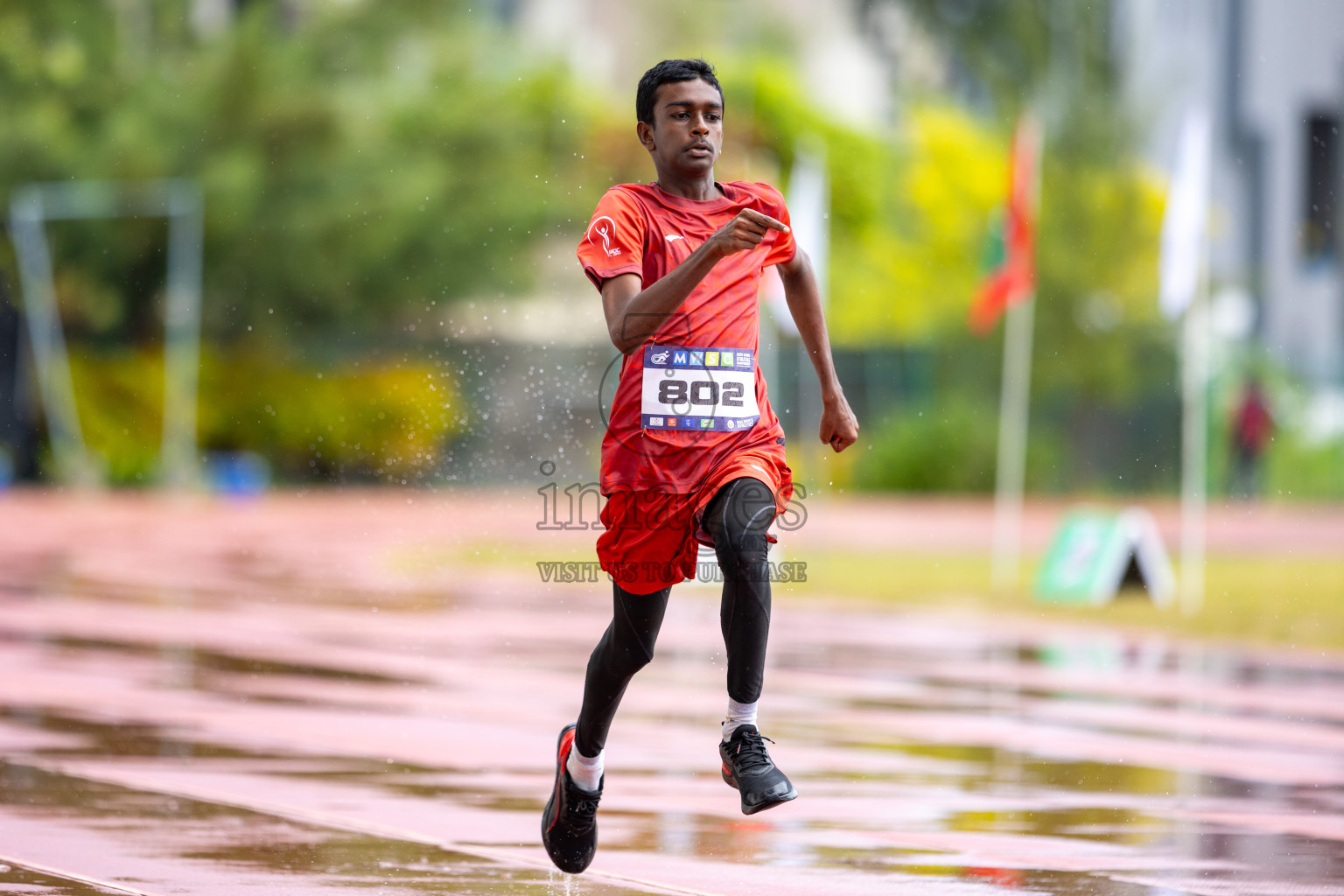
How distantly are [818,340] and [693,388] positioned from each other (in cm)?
56

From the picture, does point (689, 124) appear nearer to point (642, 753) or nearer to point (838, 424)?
point (838, 424)

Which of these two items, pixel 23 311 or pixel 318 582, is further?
pixel 23 311

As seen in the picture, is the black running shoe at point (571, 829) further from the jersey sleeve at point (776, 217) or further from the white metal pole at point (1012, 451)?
the white metal pole at point (1012, 451)

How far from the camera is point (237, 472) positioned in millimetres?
29859

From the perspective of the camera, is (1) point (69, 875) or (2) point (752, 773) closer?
(2) point (752, 773)

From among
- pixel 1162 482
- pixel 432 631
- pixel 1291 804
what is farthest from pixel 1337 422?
pixel 1291 804

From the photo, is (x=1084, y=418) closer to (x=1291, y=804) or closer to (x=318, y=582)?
(x=318, y=582)

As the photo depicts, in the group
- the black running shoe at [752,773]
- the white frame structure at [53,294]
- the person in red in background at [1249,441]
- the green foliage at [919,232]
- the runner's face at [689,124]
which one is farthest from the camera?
the green foliage at [919,232]

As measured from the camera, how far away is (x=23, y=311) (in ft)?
106

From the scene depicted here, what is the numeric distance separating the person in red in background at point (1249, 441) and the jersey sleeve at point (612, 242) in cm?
2590

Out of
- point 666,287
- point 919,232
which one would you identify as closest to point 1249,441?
point 919,232

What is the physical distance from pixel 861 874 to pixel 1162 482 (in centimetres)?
2737

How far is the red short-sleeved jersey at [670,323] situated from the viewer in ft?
14.7

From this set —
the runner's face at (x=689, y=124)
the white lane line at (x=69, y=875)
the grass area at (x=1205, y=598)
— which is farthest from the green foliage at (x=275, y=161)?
the runner's face at (x=689, y=124)
